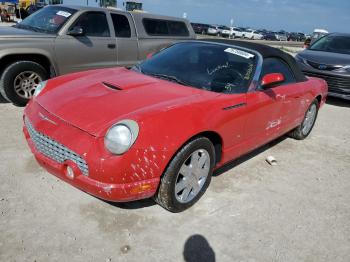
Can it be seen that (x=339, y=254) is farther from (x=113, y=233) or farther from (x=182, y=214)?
(x=113, y=233)

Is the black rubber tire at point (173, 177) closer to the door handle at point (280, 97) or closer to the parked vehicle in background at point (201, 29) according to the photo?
the door handle at point (280, 97)

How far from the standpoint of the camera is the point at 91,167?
2574 mm

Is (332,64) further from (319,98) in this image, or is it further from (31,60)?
(31,60)

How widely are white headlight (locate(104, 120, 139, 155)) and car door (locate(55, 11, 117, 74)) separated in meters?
3.83

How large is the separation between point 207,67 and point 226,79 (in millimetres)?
272

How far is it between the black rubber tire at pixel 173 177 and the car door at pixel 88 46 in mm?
3837

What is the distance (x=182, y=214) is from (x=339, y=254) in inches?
53.6

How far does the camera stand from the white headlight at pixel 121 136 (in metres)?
2.55

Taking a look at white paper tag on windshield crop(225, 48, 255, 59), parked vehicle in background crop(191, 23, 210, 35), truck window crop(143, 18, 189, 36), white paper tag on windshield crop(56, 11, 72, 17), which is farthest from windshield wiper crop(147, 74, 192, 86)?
parked vehicle in background crop(191, 23, 210, 35)

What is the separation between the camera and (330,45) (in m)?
9.48

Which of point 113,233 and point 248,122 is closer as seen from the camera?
point 113,233

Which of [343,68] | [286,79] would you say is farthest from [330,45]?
[286,79]

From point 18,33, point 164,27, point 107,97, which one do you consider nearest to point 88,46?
point 18,33

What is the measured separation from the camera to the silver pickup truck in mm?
5500
